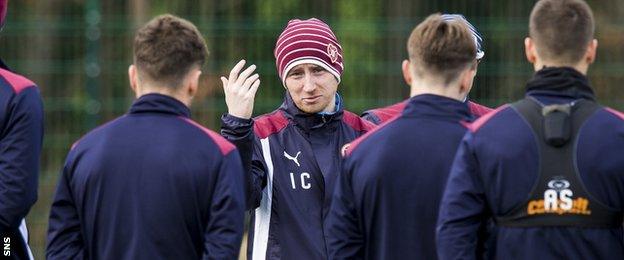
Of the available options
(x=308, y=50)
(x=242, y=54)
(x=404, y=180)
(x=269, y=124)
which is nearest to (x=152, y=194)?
(x=404, y=180)

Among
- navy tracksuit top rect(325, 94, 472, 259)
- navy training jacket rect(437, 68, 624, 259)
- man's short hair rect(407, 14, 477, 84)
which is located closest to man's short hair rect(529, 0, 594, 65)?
navy training jacket rect(437, 68, 624, 259)

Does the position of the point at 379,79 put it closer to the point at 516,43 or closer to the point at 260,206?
the point at 516,43

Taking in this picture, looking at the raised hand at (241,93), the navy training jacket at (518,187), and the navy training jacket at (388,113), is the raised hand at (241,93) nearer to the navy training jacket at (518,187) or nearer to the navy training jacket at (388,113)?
the navy training jacket at (388,113)

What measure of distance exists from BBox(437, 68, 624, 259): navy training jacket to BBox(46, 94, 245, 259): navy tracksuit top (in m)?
0.78

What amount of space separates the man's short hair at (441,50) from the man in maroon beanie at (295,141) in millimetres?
919

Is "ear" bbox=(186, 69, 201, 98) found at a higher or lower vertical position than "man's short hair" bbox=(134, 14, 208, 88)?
lower

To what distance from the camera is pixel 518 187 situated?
4.73m

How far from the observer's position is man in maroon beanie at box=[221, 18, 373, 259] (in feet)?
18.8

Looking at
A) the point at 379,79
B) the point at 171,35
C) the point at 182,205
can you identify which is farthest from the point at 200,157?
the point at 379,79

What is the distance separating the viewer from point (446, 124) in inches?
198

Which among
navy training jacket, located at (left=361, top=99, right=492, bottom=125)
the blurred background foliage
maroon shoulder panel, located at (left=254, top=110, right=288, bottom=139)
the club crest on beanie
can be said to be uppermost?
the club crest on beanie

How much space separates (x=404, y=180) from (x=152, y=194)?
915 millimetres

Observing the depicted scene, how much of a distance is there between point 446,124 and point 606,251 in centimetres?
75

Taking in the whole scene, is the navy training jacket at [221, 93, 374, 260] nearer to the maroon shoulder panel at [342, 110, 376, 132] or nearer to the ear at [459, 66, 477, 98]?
the maroon shoulder panel at [342, 110, 376, 132]
